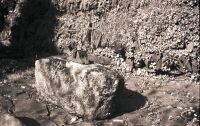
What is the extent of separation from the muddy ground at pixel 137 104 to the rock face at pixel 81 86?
0.14m

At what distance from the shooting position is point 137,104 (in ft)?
18.3

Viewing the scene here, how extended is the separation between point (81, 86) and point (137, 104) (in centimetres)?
91

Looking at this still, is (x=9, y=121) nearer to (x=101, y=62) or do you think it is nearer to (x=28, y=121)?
(x=28, y=121)

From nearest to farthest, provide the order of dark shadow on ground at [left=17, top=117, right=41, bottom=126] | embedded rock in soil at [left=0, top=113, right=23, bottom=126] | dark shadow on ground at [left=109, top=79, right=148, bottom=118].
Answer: embedded rock in soil at [left=0, top=113, right=23, bottom=126], dark shadow on ground at [left=17, top=117, right=41, bottom=126], dark shadow on ground at [left=109, top=79, right=148, bottom=118]

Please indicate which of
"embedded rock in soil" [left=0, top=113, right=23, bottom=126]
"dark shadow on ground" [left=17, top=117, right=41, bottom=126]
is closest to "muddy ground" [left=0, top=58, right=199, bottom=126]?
"dark shadow on ground" [left=17, top=117, right=41, bottom=126]

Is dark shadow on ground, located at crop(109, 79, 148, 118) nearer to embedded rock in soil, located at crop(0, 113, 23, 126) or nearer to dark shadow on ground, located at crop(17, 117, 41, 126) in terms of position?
dark shadow on ground, located at crop(17, 117, 41, 126)

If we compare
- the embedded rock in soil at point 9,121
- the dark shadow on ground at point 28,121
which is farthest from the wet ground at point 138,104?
the embedded rock in soil at point 9,121

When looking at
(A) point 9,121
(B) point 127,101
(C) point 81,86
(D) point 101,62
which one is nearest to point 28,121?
(A) point 9,121

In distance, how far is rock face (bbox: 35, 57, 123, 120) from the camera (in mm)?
5133

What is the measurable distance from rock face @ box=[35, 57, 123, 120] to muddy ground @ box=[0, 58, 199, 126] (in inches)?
5.3

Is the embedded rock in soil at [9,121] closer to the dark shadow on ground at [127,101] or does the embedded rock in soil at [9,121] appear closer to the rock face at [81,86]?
the rock face at [81,86]

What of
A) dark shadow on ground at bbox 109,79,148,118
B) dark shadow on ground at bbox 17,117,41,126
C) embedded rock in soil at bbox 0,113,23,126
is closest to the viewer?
embedded rock in soil at bbox 0,113,23,126

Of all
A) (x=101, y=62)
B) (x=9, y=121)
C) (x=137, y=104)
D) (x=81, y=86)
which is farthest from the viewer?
(x=101, y=62)

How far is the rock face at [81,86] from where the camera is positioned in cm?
513
